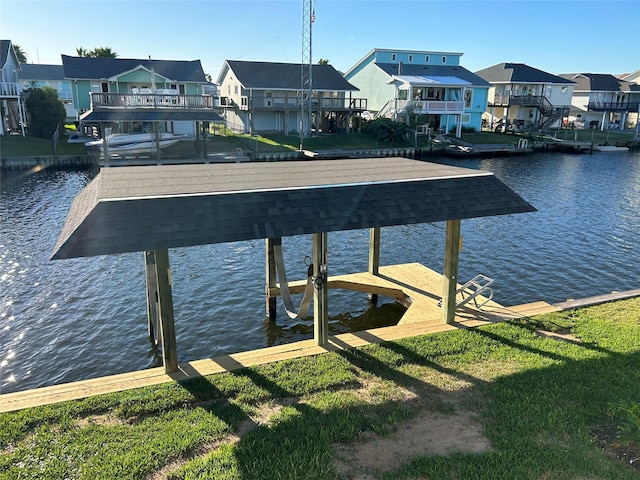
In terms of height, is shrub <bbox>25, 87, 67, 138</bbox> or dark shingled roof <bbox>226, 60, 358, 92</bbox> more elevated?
dark shingled roof <bbox>226, 60, 358, 92</bbox>

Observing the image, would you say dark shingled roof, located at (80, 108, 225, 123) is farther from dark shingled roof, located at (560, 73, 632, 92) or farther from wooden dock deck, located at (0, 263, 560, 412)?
dark shingled roof, located at (560, 73, 632, 92)

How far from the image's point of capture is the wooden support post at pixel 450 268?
391 inches

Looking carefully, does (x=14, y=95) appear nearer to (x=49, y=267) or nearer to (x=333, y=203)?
(x=49, y=267)

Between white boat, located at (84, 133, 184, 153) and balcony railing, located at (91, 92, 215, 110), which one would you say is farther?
white boat, located at (84, 133, 184, 153)

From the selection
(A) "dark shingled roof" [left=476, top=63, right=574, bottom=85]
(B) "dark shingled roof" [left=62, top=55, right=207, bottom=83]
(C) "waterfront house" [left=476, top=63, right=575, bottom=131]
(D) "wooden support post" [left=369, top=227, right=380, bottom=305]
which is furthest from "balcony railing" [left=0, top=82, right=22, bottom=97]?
(A) "dark shingled roof" [left=476, top=63, right=574, bottom=85]

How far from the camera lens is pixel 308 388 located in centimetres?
806

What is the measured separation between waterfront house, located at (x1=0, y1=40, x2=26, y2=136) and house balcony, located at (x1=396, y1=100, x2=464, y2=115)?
115ft

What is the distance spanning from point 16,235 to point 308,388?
17.5m

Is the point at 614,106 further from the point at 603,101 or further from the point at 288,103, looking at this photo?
the point at 288,103

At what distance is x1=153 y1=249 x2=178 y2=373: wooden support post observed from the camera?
26.6 ft

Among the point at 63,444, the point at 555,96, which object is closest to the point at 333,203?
the point at 63,444

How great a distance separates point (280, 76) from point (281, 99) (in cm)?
280

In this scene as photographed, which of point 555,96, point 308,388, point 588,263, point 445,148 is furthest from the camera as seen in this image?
point 555,96

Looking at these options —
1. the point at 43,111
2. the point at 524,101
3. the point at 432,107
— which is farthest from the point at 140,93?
the point at 524,101
